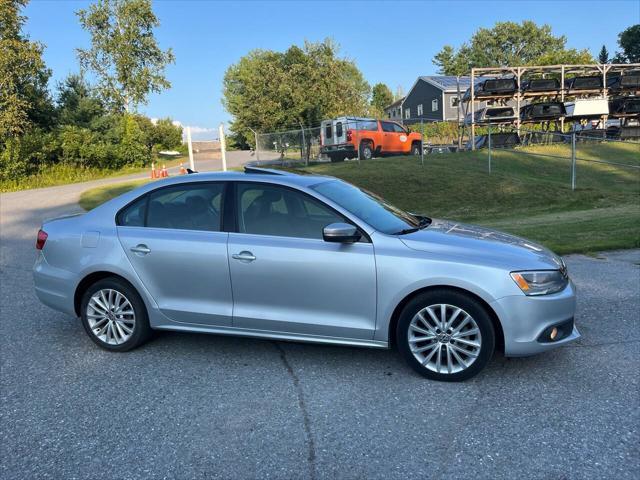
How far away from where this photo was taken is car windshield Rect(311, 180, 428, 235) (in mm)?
4281

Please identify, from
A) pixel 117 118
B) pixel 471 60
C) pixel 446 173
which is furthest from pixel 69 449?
pixel 471 60

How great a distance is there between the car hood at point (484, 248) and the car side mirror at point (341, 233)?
371 mm

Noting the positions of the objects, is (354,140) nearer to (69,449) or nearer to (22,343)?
(22,343)

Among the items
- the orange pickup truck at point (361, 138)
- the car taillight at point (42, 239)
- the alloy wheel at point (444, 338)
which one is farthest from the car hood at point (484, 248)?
the orange pickup truck at point (361, 138)

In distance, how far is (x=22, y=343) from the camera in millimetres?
4988

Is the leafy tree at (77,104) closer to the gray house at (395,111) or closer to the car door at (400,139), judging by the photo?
the car door at (400,139)

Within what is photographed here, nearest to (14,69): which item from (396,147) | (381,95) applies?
(396,147)

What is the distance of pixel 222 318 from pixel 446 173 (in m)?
14.2

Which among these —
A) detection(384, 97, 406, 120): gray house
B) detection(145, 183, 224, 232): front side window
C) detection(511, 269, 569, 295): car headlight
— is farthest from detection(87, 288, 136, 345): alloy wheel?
detection(384, 97, 406, 120): gray house

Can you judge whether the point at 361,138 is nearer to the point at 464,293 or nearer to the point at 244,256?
the point at 244,256

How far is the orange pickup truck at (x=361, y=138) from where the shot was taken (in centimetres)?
2178

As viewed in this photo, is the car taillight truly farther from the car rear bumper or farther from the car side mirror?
the car rear bumper

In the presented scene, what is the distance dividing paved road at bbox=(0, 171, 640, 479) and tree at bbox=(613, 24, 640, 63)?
270 ft

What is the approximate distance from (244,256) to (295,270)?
0.44m
